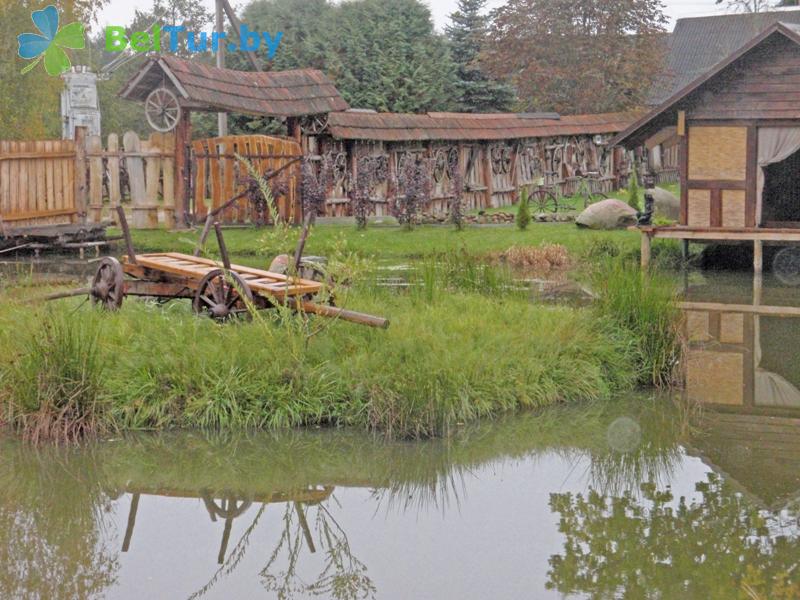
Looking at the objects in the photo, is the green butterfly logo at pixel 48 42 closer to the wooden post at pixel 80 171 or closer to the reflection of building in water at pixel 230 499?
the wooden post at pixel 80 171

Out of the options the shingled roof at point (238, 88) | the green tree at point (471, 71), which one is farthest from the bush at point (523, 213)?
the green tree at point (471, 71)

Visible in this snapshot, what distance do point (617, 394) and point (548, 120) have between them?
24.7 metres

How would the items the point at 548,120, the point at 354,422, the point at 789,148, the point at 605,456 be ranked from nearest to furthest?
1. the point at 605,456
2. the point at 354,422
3. the point at 789,148
4. the point at 548,120

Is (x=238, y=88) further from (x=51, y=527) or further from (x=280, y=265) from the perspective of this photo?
(x=51, y=527)

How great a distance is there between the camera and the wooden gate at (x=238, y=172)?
23.5m

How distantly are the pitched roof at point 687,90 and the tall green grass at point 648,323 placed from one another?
8979 millimetres

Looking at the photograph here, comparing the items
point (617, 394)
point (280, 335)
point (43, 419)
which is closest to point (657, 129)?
point (617, 394)

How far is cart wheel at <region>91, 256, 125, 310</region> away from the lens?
11.0 metres

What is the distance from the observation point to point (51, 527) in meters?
6.77

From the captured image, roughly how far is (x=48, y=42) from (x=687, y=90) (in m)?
13.7

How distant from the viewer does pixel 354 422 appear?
907 centimetres

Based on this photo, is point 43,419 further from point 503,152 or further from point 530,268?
point 503,152

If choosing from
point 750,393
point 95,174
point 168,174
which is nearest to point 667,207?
point 168,174

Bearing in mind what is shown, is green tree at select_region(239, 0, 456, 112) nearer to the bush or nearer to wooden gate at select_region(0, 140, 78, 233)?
the bush
